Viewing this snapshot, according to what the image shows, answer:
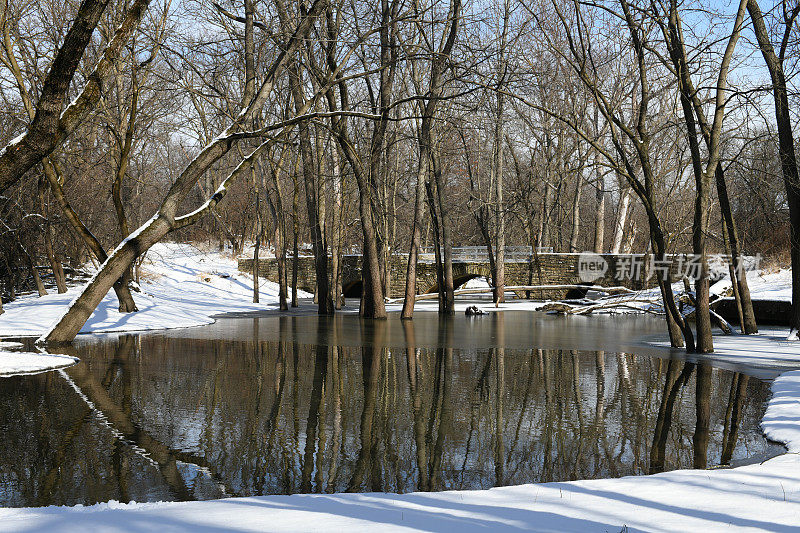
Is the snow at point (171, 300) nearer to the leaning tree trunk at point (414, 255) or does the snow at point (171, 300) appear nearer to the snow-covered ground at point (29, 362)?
the snow-covered ground at point (29, 362)

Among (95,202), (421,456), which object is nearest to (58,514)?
(421,456)

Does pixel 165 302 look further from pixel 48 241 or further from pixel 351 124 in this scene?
pixel 351 124

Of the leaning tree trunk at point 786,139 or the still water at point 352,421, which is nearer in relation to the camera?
the still water at point 352,421

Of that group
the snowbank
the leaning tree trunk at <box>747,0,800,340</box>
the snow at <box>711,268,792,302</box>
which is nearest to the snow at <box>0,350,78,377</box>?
the snowbank

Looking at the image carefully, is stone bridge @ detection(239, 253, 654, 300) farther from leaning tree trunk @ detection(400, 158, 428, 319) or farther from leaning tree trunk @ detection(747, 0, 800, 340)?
leaning tree trunk @ detection(747, 0, 800, 340)

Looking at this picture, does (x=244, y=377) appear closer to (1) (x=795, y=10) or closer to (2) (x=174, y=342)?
(2) (x=174, y=342)

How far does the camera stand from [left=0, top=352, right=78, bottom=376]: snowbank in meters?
11.7

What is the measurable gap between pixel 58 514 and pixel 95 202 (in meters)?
28.9

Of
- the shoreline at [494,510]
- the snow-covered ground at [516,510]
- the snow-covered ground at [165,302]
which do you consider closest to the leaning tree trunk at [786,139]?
the snow-covered ground at [516,510]

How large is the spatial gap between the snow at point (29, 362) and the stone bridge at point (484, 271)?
92.8ft

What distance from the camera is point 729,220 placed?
16.7 meters

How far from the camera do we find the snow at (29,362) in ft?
38.4

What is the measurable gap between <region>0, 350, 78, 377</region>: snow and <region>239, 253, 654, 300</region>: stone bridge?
28.3 m

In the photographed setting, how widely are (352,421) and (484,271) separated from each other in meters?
34.3
